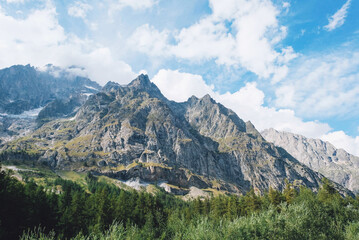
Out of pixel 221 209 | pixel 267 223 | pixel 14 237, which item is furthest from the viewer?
pixel 221 209

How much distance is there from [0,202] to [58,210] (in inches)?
1171

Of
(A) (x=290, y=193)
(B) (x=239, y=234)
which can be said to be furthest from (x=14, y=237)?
(A) (x=290, y=193)

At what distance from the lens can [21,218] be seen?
157ft

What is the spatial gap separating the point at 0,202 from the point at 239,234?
45385 millimetres

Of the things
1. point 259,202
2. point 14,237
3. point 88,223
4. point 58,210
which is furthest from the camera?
point 259,202

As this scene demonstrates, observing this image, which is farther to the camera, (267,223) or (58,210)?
(58,210)

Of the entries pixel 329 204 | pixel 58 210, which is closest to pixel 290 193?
pixel 329 204

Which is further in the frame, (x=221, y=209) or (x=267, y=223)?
(x=221, y=209)

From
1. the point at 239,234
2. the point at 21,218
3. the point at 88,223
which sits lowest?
the point at 88,223

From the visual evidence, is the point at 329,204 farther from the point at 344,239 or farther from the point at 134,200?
the point at 134,200

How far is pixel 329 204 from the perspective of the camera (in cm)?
8162

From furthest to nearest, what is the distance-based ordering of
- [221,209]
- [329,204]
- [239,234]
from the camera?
1. [221,209]
2. [329,204]
3. [239,234]

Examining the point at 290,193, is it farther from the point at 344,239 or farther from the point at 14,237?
the point at 14,237

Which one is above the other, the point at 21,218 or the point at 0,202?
the point at 0,202
